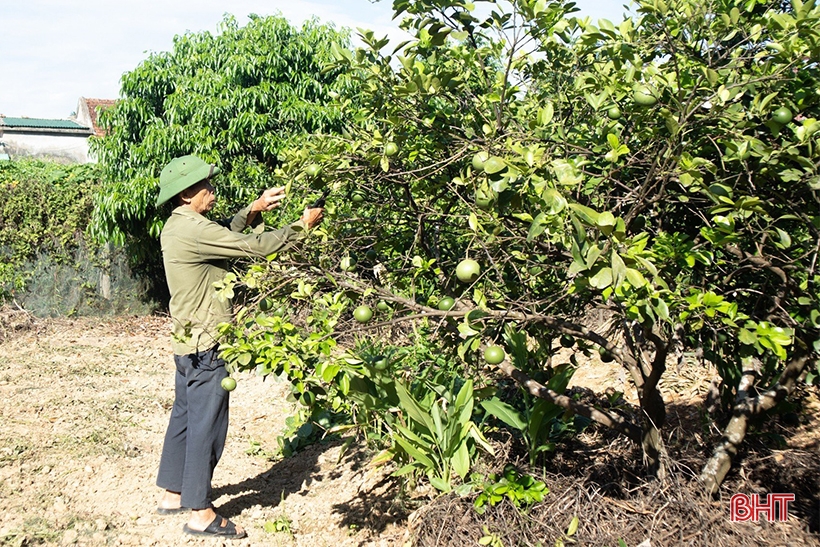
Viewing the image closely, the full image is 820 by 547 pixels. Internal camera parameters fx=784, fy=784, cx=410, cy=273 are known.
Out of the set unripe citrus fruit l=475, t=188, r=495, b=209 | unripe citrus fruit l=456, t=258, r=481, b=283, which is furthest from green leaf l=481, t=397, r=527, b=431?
unripe citrus fruit l=475, t=188, r=495, b=209

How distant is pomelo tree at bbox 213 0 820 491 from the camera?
2.36m

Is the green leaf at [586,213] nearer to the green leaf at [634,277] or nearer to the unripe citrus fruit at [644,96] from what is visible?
the green leaf at [634,277]

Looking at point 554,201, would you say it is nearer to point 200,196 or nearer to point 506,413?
point 506,413

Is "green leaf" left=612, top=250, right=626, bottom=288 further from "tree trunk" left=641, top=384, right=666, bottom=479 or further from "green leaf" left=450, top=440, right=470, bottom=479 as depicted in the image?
"green leaf" left=450, top=440, right=470, bottom=479

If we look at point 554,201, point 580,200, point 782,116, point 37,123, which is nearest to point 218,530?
point 580,200

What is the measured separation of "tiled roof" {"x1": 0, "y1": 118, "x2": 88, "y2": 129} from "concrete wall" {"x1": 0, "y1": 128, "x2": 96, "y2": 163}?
0.22m

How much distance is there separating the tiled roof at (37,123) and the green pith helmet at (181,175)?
3414 cm

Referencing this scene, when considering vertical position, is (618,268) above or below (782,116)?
below

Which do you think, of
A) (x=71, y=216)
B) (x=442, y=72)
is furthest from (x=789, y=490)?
(x=71, y=216)

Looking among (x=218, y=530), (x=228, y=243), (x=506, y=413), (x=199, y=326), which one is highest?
(x=228, y=243)

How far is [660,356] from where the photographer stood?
3061 millimetres

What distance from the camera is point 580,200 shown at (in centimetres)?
283

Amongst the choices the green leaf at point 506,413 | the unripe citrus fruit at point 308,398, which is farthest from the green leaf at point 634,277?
the green leaf at point 506,413

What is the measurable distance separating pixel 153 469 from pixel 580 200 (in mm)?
3337
